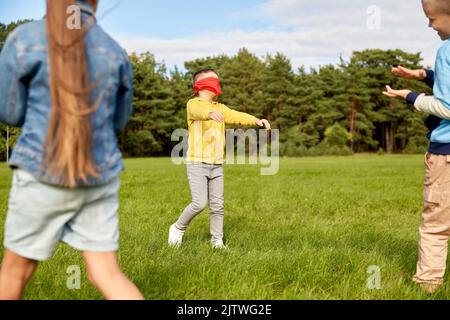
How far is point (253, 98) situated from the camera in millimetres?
52438

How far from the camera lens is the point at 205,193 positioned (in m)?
5.22

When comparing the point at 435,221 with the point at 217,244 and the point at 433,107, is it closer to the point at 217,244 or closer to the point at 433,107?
the point at 433,107

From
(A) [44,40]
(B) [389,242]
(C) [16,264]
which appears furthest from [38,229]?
(B) [389,242]

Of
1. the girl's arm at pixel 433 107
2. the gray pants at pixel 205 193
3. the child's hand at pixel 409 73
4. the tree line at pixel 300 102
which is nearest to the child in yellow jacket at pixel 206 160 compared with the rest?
the gray pants at pixel 205 193

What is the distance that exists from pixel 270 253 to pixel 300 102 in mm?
49510

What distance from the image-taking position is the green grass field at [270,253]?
11.7 ft

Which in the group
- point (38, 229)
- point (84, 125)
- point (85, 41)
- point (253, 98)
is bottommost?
point (38, 229)

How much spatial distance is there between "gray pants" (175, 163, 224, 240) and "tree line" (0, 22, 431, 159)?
4367cm

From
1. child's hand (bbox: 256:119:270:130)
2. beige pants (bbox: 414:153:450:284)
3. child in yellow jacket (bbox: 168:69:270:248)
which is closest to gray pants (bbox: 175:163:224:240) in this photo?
child in yellow jacket (bbox: 168:69:270:248)

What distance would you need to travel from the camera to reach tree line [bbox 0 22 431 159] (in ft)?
167

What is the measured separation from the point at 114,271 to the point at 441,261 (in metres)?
2.43

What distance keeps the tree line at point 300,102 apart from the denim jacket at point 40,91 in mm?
46645
